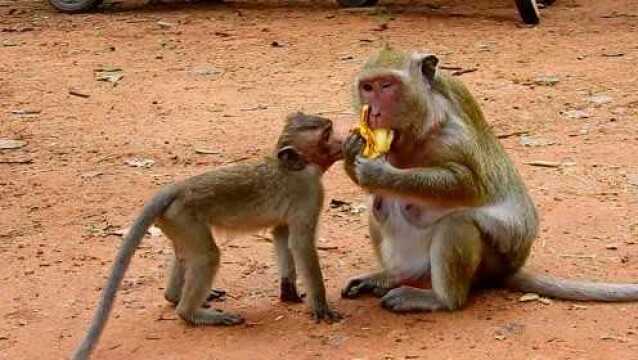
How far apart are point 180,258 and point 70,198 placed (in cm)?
217

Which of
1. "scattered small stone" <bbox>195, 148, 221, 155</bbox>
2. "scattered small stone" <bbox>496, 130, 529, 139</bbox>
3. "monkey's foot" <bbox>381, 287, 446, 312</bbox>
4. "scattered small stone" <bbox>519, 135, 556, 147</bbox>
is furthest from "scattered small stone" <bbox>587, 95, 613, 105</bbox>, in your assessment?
"monkey's foot" <bbox>381, 287, 446, 312</bbox>

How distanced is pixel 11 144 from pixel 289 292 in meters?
3.64

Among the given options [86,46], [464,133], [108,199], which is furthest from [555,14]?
[464,133]

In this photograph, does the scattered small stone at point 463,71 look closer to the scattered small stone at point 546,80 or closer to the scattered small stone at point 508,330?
the scattered small stone at point 546,80

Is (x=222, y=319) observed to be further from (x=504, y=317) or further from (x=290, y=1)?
(x=290, y=1)

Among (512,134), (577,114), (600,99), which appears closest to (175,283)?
(512,134)

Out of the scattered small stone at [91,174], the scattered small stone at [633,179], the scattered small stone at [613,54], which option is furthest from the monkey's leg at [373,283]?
the scattered small stone at [613,54]

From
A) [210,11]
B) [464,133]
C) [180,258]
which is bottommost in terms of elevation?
[210,11]

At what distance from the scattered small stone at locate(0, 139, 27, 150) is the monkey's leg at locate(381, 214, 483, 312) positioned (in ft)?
13.0

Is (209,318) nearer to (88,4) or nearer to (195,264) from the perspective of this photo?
(195,264)

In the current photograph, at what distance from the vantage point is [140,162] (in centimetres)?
828

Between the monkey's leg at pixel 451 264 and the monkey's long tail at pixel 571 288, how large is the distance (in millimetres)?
300

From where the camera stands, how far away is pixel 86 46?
1192 centimetres

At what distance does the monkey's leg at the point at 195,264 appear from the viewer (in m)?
5.45
